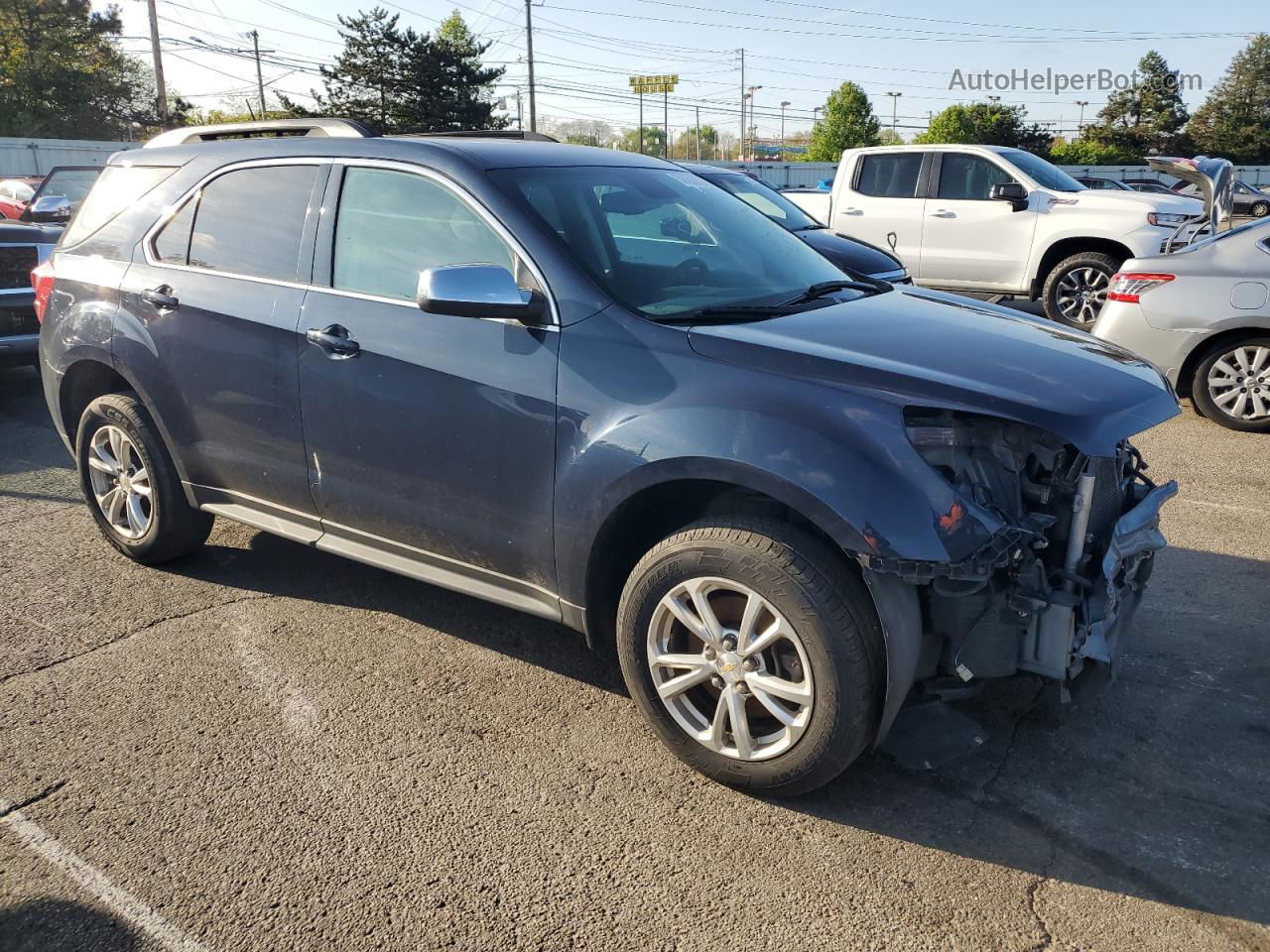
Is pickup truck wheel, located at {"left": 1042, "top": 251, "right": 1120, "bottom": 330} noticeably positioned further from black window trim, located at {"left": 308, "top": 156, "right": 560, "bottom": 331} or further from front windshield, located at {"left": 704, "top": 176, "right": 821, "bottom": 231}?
black window trim, located at {"left": 308, "top": 156, "right": 560, "bottom": 331}

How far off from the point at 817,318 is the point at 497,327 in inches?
41.3

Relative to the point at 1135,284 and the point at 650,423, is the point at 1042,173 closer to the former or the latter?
the point at 1135,284

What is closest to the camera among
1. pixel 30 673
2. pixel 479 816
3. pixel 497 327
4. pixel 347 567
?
pixel 479 816

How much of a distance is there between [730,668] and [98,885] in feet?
5.86

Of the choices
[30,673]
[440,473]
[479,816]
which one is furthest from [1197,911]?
[30,673]

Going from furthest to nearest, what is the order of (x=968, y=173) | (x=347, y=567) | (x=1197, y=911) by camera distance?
(x=968, y=173) → (x=347, y=567) → (x=1197, y=911)

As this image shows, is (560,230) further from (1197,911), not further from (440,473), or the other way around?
(1197,911)

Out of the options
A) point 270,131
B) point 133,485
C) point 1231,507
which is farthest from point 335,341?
point 1231,507

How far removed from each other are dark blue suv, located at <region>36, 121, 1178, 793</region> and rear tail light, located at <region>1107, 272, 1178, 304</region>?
13.2 ft

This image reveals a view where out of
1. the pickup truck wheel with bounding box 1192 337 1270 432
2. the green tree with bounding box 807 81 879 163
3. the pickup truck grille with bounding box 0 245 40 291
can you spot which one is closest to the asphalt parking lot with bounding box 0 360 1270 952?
the pickup truck wheel with bounding box 1192 337 1270 432

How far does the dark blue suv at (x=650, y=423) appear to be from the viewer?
276cm

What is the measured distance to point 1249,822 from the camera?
287 cm

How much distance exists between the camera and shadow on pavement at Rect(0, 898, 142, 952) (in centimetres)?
245

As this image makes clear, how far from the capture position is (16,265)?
323 inches
